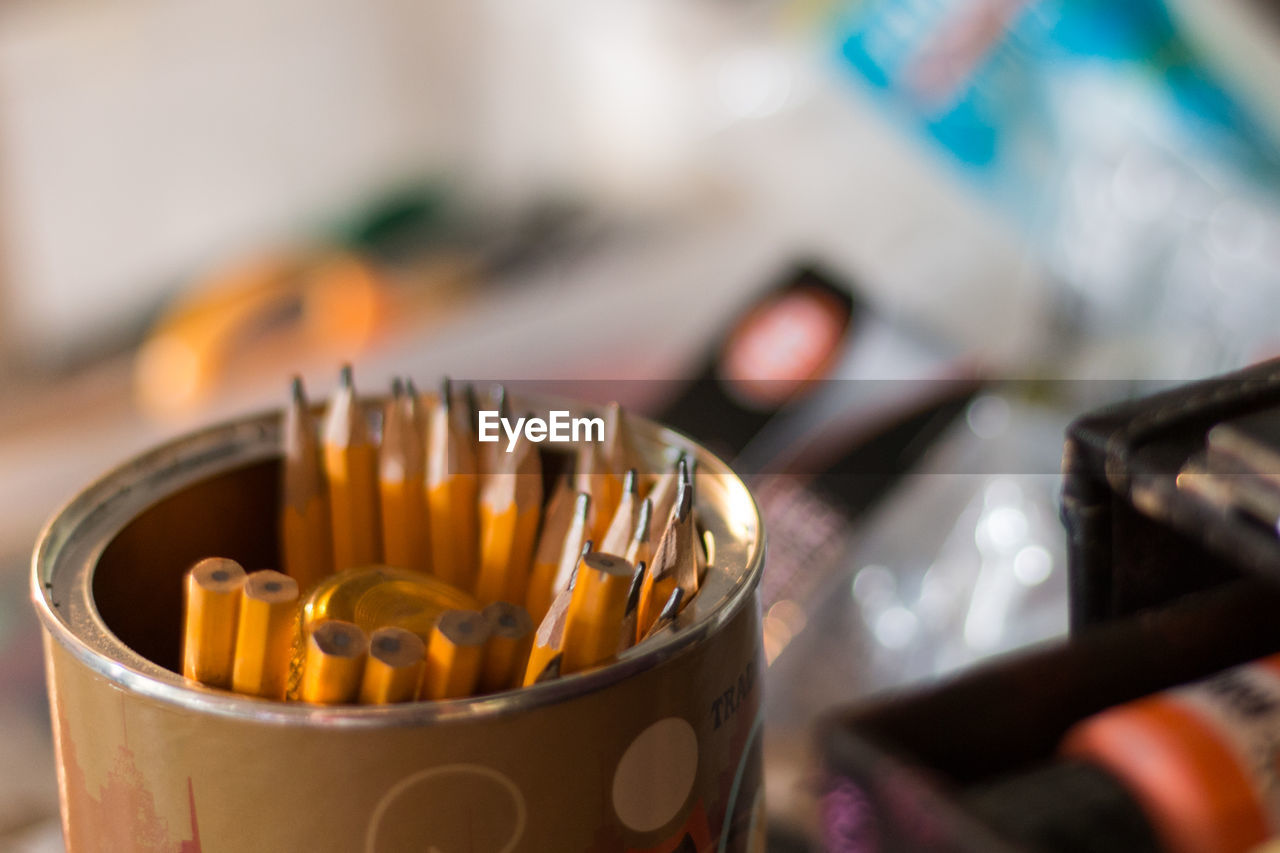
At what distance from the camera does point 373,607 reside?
22cm

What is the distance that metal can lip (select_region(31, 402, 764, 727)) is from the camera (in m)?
0.18

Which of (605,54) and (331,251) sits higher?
(605,54)

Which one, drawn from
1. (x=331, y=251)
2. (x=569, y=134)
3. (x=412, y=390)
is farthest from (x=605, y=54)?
(x=412, y=390)

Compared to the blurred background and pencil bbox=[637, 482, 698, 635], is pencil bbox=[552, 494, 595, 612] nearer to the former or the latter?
pencil bbox=[637, 482, 698, 635]

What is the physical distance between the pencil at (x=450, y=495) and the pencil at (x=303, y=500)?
0.07 feet

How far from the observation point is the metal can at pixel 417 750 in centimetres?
18

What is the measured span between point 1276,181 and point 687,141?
43 cm

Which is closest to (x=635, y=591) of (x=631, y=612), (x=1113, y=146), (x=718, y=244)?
(x=631, y=612)

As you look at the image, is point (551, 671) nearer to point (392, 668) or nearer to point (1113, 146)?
point (392, 668)

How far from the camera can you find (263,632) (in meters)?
0.20

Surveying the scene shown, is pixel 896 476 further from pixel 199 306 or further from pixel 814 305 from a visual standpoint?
pixel 199 306

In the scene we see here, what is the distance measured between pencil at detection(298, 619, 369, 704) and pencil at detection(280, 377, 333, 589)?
6cm

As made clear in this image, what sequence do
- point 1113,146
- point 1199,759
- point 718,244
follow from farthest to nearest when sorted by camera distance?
Answer: 1. point 718,244
2. point 1113,146
3. point 1199,759

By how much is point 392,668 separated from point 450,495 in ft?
0.22
